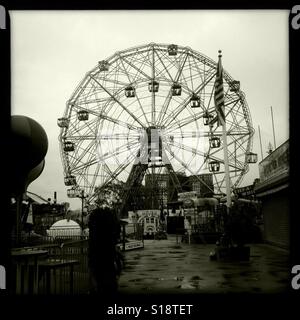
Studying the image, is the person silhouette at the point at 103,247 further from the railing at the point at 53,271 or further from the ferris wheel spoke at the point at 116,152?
the ferris wheel spoke at the point at 116,152

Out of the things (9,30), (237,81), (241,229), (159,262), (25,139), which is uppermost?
(237,81)

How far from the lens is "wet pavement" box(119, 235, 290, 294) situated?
7.54 m

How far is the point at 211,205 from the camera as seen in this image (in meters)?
21.9

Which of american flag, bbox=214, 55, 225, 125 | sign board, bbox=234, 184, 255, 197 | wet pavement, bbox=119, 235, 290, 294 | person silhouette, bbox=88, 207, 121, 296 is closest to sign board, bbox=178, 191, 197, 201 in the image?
sign board, bbox=234, 184, 255, 197

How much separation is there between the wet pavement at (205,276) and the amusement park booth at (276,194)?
6.58 ft

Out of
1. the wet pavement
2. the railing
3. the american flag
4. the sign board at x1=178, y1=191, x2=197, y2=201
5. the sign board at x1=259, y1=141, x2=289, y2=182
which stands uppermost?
the american flag

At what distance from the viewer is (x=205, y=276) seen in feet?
29.8

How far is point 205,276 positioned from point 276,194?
6.98 metres

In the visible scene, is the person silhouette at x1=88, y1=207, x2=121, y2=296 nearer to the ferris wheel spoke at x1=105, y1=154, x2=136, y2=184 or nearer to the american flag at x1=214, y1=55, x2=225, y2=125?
the american flag at x1=214, y1=55, x2=225, y2=125

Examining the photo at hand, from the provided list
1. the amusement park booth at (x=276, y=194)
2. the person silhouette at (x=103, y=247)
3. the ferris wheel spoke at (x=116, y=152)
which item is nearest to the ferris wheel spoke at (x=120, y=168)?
the ferris wheel spoke at (x=116, y=152)

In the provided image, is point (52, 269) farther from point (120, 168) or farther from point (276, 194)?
point (120, 168)
